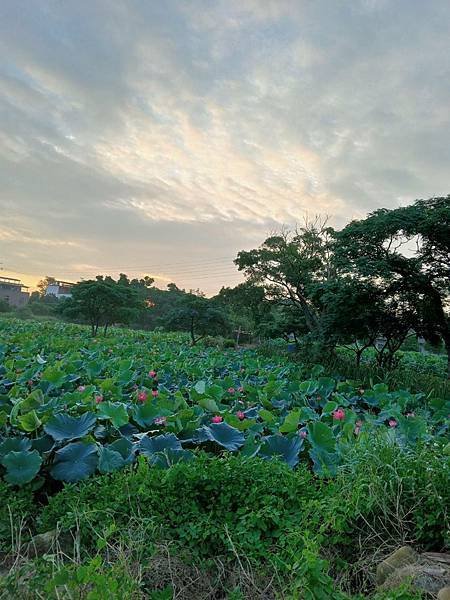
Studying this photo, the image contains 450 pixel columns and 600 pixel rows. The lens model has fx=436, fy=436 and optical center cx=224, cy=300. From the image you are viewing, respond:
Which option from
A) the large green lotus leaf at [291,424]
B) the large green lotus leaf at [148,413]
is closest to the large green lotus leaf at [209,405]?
the large green lotus leaf at [148,413]

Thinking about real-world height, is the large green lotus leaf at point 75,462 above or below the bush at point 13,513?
above

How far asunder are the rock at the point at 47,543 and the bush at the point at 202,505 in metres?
0.08

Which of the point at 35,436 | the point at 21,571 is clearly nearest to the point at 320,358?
the point at 35,436

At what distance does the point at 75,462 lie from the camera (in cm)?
297

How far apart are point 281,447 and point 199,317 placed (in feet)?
42.7

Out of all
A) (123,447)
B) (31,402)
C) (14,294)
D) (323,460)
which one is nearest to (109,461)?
(123,447)

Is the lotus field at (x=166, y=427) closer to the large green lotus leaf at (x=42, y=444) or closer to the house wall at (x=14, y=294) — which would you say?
the large green lotus leaf at (x=42, y=444)

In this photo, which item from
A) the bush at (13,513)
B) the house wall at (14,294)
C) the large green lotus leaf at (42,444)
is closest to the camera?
the bush at (13,513)

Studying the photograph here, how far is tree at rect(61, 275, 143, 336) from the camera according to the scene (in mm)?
17375

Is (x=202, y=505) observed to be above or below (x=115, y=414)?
below

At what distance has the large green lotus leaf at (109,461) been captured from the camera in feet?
9.59

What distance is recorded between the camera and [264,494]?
2479 millimetres

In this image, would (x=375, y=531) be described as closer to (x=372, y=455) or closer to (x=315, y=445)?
(x=372, y=455)

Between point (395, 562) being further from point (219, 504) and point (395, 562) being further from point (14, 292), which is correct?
point (14, 292)
